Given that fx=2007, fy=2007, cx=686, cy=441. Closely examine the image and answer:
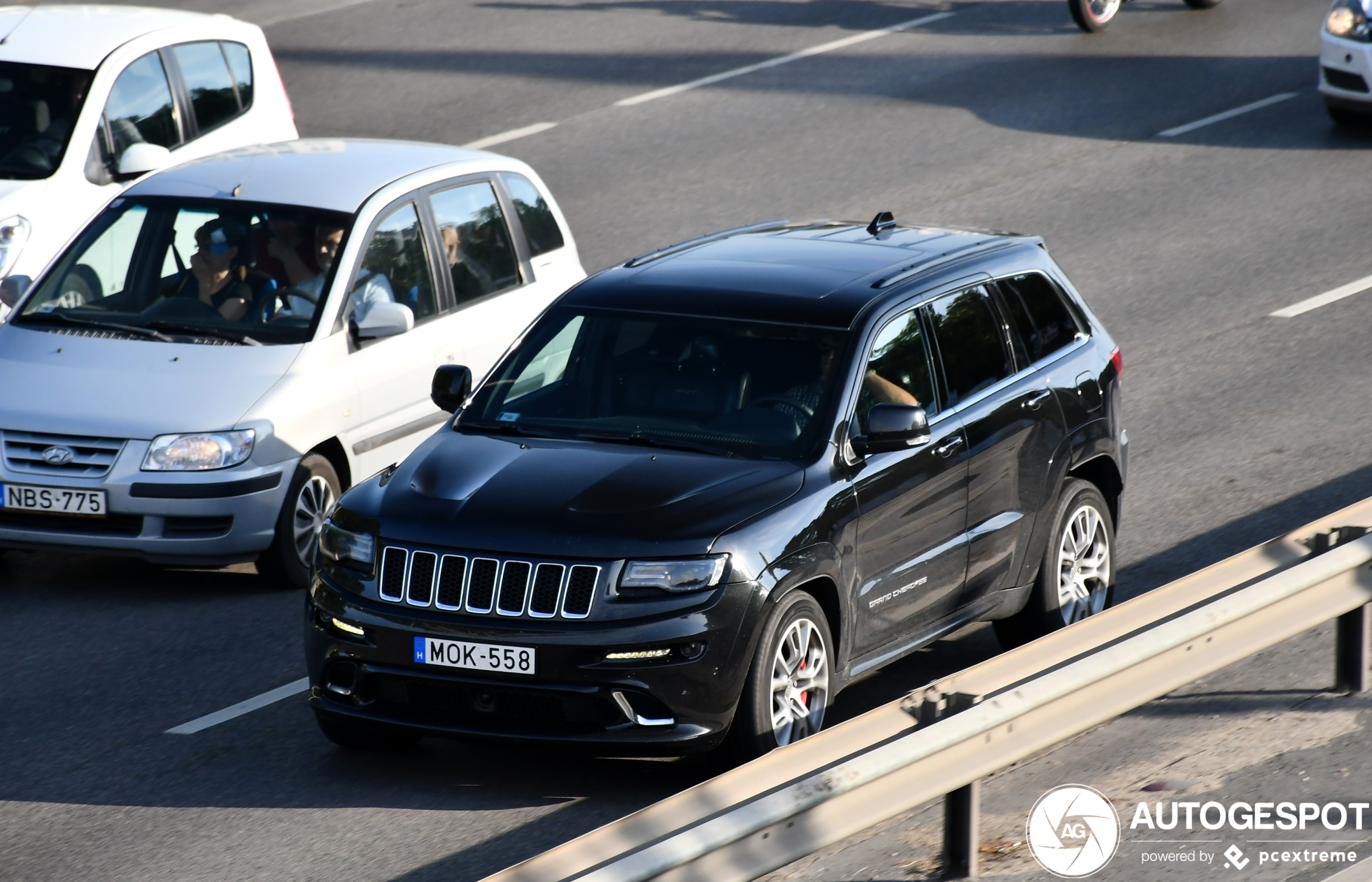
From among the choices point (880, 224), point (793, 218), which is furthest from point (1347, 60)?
point (880, 224)

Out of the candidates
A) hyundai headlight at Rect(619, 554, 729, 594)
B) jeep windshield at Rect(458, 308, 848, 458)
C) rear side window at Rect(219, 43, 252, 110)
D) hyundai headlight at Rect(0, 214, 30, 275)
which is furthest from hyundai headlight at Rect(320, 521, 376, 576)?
rear side window at Rect(219, 43, 252, 110)

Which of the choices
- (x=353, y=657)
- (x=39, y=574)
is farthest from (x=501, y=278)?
(x=353, y=657)

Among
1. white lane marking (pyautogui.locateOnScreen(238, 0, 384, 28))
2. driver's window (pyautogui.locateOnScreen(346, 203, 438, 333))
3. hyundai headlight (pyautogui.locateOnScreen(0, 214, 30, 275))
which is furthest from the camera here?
white lane marking (pyautogui.locateOnScreen(238, 0, 384, 28))

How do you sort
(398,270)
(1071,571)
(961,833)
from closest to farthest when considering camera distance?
1. (961,833)
2. (1071,571)
3. (398,270)

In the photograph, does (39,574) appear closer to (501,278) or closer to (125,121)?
(501,278)

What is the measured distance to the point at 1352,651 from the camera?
7262 millimetres

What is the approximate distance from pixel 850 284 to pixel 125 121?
268 inches

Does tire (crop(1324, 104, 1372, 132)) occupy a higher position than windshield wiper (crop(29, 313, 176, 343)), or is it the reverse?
windshield wiper (crop(29, 313, 176, 343))

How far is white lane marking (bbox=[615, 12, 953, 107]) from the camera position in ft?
63.9

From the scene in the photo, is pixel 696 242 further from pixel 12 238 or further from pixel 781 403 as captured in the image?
pixel 12 238

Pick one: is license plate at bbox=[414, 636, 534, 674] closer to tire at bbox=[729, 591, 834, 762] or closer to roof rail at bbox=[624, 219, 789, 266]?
tire at bbox=[729, 591, 834, 762]

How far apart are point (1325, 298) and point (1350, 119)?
5218 millimetres

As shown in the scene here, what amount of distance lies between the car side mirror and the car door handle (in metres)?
0.37

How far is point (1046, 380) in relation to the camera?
319 inches
